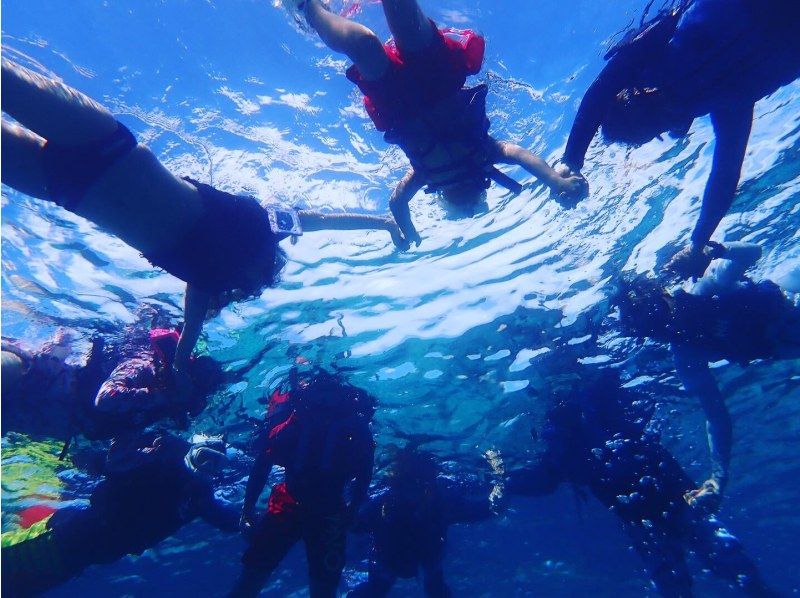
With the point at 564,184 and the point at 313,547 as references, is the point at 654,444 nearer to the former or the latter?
the point at 313,547

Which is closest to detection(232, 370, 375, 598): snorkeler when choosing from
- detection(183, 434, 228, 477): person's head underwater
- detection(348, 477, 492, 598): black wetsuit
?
detection(183, 434, 228, 477): person's head underwater

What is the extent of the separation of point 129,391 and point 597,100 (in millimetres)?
7564

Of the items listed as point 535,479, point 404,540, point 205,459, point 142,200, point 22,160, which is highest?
point 535,479

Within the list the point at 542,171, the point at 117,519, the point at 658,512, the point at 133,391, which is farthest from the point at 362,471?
the point at 658,512

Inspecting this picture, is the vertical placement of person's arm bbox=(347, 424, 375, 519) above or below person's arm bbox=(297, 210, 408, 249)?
below

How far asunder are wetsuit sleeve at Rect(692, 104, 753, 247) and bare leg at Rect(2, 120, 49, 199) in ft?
24.1

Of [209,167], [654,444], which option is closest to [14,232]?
[209,167]

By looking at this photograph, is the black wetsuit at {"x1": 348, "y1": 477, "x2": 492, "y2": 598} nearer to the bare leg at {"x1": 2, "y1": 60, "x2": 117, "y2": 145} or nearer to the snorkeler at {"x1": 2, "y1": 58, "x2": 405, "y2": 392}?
the snorkeler at {"x1": 2, "y1": 58, "x2": 405, "y2": 392}

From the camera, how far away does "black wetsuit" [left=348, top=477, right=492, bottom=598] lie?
1207cm

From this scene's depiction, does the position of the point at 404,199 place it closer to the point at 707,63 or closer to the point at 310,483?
the point at 707,63

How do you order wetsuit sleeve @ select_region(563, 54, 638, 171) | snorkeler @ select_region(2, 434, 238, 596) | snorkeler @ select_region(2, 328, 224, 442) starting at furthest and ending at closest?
snorkeler @ select_region(2, 434, 238, 596)
snorkeler @ select_region(2, 328, 224, 442)
wetsuit sleeve @ select_region(563, 54, 638, 171)

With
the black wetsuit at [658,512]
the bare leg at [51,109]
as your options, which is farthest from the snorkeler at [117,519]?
the black wetsuit at [658,512]

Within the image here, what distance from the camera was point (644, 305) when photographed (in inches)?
404

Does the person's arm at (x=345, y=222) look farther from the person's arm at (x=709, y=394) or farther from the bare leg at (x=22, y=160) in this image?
the person's arm at (x=709, y=394)
